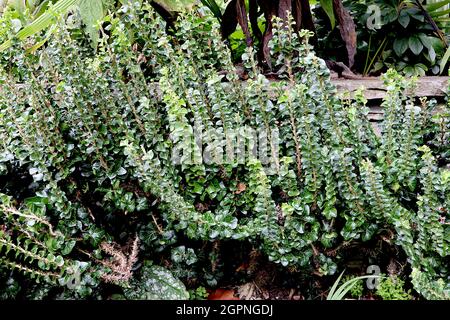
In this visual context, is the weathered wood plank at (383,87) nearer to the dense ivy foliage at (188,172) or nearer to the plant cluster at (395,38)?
the plant cluster at (395,38)

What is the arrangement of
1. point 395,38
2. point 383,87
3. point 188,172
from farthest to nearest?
point 395,38
point 383,87
point 188,172

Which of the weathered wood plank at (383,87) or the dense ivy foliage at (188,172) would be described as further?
the weathered wood plank at (383,87)

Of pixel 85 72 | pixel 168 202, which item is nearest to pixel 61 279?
pixel 168 202

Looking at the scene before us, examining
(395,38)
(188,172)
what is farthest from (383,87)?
(188,172)

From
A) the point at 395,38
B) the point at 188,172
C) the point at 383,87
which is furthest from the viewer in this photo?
the point at 395,38

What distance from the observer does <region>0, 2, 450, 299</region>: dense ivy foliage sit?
173 cm

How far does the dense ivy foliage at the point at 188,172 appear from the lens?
5.69 ft

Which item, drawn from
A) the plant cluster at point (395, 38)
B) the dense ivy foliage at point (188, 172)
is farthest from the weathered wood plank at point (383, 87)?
the dense ivy foliage at point (188, 172)

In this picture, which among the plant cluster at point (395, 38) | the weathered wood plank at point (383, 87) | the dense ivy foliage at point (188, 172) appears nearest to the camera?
the dense ivy foliage at point (188, 172)

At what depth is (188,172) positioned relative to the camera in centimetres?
188

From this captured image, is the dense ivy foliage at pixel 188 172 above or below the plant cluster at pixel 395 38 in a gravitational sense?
above

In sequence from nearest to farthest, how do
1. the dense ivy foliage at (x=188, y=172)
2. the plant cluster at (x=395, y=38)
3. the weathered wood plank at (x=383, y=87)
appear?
1. the dense ivy foliage at (x=188, y=172)
2. the weathered wood plank at (x=383, y=87)
3. the plant cluster at (x=395, y=38)

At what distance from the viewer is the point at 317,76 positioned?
1835 mm

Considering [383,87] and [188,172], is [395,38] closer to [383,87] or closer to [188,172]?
[383,87]
